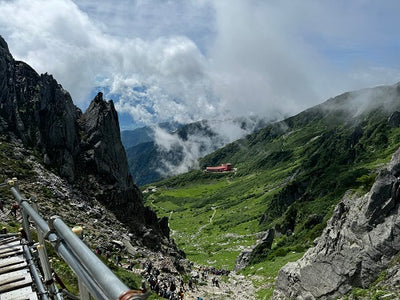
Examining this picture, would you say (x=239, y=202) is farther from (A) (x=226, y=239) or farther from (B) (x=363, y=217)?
(B) (x=363, y=217)

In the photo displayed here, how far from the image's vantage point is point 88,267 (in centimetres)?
274

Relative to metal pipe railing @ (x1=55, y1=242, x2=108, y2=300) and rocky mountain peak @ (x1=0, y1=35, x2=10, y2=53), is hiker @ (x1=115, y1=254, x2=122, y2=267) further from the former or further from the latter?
rocky mountain peak @ (x1=0, y1=35, x2=10, y2=53)

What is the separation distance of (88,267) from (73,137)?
58112 millimetres

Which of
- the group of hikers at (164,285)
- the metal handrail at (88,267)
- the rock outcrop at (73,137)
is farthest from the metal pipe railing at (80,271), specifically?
the rock outcrop at (73,137)

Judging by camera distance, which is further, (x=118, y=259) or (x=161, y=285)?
(x=161, y=285)

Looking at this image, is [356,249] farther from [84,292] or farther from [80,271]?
[80,271]

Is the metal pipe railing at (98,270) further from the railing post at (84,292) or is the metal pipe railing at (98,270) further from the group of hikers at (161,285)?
the group of hikers at (161,285)

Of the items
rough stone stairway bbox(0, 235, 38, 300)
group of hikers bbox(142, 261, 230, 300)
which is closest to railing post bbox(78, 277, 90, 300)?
rough stone stairway bbox(0, 235, 38, 300)

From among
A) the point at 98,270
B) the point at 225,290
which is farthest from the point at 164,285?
the point at 98,270

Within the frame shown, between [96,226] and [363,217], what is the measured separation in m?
31.7

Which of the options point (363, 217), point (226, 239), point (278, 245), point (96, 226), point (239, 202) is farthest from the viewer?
point (239, 202)

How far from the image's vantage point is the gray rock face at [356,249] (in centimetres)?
2844

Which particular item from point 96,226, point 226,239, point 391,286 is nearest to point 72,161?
point 96,226

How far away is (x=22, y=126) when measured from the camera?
5503cm
